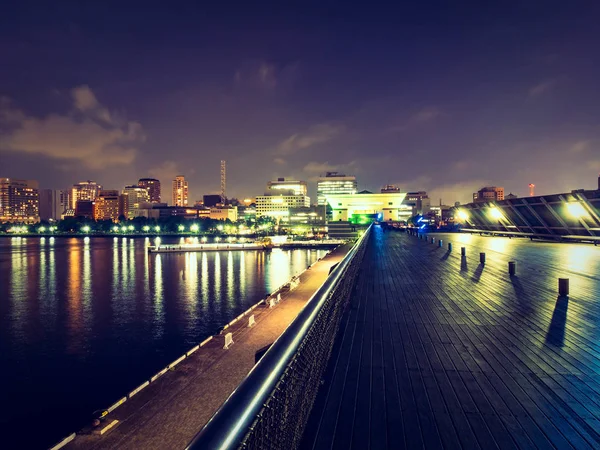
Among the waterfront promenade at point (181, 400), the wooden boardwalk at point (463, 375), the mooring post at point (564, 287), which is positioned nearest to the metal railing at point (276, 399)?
the wooden boardwalk at point (463, 375)

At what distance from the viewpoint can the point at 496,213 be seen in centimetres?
4403

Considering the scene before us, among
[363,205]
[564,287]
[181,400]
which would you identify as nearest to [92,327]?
[181,400]

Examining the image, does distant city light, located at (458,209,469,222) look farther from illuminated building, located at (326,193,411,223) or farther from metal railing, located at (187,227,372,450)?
illuminated building, located at (326,193,411,223)

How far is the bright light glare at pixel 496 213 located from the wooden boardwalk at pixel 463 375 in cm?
3629

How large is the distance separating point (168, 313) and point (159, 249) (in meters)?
65.6

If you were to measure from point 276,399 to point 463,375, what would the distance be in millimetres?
3778

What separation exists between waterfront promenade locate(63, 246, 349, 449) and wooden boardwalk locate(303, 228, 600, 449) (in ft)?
22.3

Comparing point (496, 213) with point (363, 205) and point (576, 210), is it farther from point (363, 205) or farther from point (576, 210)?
point (363, 205)

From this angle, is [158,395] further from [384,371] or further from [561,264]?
[561,264]

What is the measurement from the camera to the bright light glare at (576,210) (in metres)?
29.5

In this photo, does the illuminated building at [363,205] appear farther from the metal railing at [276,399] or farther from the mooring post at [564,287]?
the metal railing at [276,399]

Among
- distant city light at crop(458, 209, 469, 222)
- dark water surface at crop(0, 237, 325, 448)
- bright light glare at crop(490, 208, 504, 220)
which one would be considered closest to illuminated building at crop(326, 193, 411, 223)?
dark water surface at crop(0, 237, 325, 448)

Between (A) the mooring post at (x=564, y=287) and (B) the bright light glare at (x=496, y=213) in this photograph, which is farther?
(B) the bright light glare at (x=496, y=213)

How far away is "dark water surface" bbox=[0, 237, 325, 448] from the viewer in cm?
1752
